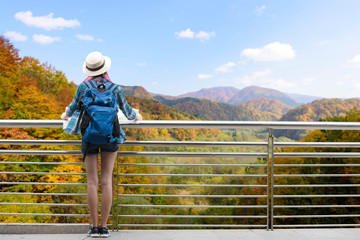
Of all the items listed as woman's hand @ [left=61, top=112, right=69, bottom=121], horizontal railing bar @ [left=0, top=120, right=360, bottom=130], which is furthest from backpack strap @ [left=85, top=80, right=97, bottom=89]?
horizontal railing bar @ [left=0, top=120, right=360, bottom=130]

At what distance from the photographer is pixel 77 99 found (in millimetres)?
2531

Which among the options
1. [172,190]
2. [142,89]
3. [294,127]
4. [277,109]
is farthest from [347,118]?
[277,109]

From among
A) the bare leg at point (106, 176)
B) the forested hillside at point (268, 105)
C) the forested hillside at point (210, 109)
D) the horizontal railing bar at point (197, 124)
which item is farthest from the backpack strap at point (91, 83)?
the forested hillside at point (268, 105)

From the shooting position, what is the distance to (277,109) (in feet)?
383

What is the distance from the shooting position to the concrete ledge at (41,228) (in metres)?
2.99

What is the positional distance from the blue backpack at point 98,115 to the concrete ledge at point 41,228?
1.14m

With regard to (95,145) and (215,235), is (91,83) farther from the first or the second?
(215,235)

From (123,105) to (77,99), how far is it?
406 millimetres

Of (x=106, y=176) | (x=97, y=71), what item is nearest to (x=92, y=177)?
(x=106, y=176)

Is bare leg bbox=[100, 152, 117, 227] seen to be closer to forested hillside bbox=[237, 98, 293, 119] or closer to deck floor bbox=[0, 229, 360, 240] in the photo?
deck floor bbox=[0, 229, 360, 240]

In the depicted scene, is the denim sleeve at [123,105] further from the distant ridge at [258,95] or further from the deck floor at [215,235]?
the distant ridge at [258,95]

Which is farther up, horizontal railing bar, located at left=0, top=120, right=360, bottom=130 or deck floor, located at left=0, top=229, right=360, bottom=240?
horizontal railing bar, located at left=0, top=120, right=360, bottom=130

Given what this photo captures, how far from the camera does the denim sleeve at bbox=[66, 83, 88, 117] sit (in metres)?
2.49

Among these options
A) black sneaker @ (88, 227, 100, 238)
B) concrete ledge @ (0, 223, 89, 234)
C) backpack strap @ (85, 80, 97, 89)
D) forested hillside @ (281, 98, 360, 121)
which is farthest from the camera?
forested hillside @ (281, 98, 360, 121)
